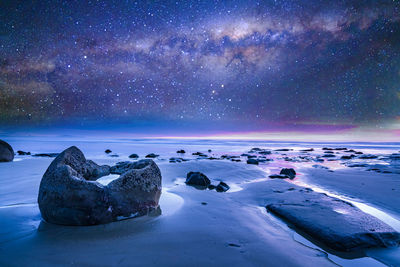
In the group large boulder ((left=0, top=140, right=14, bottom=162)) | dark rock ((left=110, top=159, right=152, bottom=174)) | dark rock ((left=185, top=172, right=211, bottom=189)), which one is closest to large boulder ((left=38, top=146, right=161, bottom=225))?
dark rock ((left=110, top=159, right=152, bottom=174))

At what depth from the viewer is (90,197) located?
2.52 metres

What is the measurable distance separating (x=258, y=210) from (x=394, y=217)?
2.01 meters

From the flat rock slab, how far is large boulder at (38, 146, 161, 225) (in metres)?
2.04

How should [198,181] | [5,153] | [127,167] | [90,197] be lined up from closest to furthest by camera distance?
[90,197]
[127,167]
[198,181]
[5,153]

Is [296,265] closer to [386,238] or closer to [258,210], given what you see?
[386,238]

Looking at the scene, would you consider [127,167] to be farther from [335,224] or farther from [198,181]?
[335,224]

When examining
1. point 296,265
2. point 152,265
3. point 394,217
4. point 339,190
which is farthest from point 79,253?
point 339,190

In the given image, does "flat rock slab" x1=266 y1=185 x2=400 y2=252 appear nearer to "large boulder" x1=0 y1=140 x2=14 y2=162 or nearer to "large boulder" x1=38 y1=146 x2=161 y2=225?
"large boulder" x1=38 y1=146 x2=161 y2=225

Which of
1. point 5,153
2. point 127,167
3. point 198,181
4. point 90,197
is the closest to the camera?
point 90,197

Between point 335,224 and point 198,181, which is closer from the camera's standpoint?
point 335,224

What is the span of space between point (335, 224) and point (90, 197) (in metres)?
2.95

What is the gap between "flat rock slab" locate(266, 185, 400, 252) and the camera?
7.41ft

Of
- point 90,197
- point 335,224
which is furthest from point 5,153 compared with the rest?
point 335,224

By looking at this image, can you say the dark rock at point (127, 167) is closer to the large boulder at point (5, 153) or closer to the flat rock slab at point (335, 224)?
the flat rock slab at point (335, 224)
